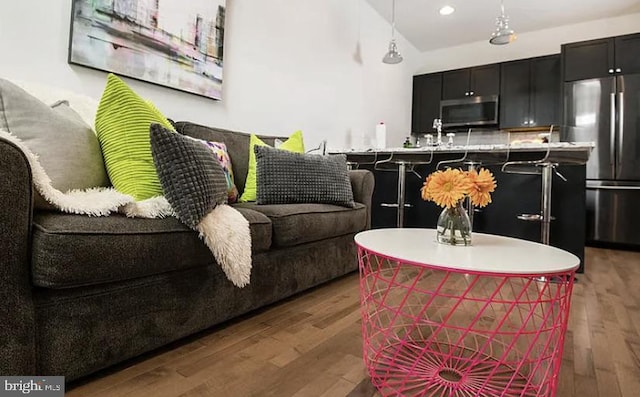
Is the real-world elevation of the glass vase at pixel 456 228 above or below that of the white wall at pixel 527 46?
below

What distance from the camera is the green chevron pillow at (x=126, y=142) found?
4.30 ft

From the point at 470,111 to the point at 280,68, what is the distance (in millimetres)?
3237

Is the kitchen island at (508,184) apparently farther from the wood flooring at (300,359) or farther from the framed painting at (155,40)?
the framed painting at (155,40)

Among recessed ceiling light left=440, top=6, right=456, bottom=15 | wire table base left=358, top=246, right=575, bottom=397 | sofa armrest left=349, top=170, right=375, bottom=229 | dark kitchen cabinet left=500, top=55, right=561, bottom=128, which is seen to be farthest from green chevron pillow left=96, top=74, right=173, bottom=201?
dark kitchen cabinet left=500, top=55, right=561, bottom=128

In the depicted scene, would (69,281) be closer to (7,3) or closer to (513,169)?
(7,3)

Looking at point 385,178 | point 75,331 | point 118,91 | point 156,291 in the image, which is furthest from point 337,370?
point 385,178

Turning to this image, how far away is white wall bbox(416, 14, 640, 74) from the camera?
4.40m

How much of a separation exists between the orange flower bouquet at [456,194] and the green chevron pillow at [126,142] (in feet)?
3.29

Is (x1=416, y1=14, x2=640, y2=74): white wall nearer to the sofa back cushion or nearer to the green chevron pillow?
the sofa back cushion

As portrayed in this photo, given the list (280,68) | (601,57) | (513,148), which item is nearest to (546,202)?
(513,148)

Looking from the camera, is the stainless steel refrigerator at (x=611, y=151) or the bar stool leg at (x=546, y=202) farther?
the stainless steel refrigerator at (x=611, y=151)

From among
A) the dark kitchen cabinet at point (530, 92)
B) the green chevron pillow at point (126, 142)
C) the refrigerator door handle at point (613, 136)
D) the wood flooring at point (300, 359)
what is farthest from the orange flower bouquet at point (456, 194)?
the dark kitchen cabinet at point (530, 92)

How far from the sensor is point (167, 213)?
3.92 feet

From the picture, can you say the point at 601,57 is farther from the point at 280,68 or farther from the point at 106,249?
the point at 106,249
